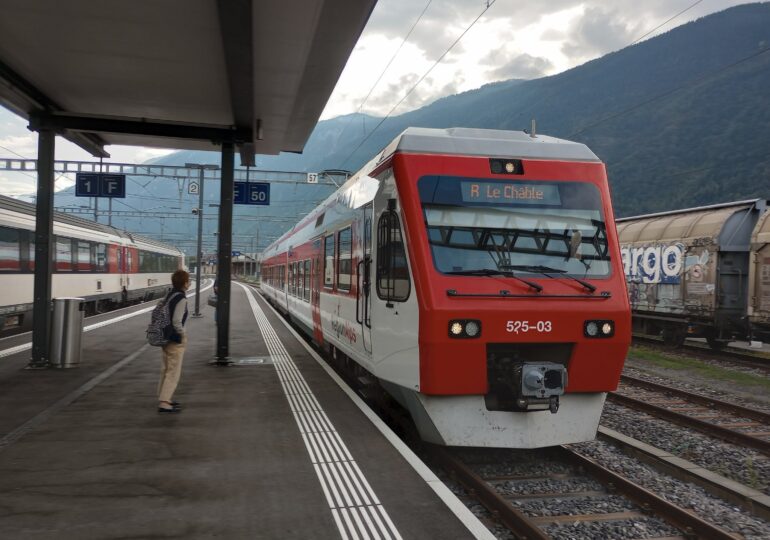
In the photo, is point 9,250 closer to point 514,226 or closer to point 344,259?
point 344,259

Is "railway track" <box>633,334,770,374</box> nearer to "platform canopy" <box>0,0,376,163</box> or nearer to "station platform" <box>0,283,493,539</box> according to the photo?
"station platform" <box>0,283,493,539</box>

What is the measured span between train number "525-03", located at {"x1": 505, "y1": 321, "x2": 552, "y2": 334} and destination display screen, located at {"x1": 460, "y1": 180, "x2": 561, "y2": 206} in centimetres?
122

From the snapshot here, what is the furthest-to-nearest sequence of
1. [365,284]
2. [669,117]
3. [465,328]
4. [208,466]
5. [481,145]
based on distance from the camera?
[669,117] → [365,284] → [481,145] → [465,328] → [208,466]

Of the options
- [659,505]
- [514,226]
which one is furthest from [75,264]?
[659,505]

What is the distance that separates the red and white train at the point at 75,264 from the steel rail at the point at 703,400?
43.7 feet

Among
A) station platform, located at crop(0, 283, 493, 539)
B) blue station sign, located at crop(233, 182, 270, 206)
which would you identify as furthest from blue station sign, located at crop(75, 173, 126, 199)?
station platform, located at crop(0, 283, 493, 539)

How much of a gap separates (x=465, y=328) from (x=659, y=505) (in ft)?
6.92

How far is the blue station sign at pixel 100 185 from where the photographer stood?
17.9 metres

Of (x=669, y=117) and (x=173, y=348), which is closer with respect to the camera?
(x=173, y=348)

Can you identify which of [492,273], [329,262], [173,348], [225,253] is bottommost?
[173,348]

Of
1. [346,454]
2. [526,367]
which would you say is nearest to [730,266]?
[526,367]

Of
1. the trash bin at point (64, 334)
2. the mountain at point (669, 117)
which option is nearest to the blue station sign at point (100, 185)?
the trash bin at point (64, 334)

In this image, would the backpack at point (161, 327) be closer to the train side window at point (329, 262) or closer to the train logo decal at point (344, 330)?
the train logo decal at point (344, 330)

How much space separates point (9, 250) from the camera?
14570mm
